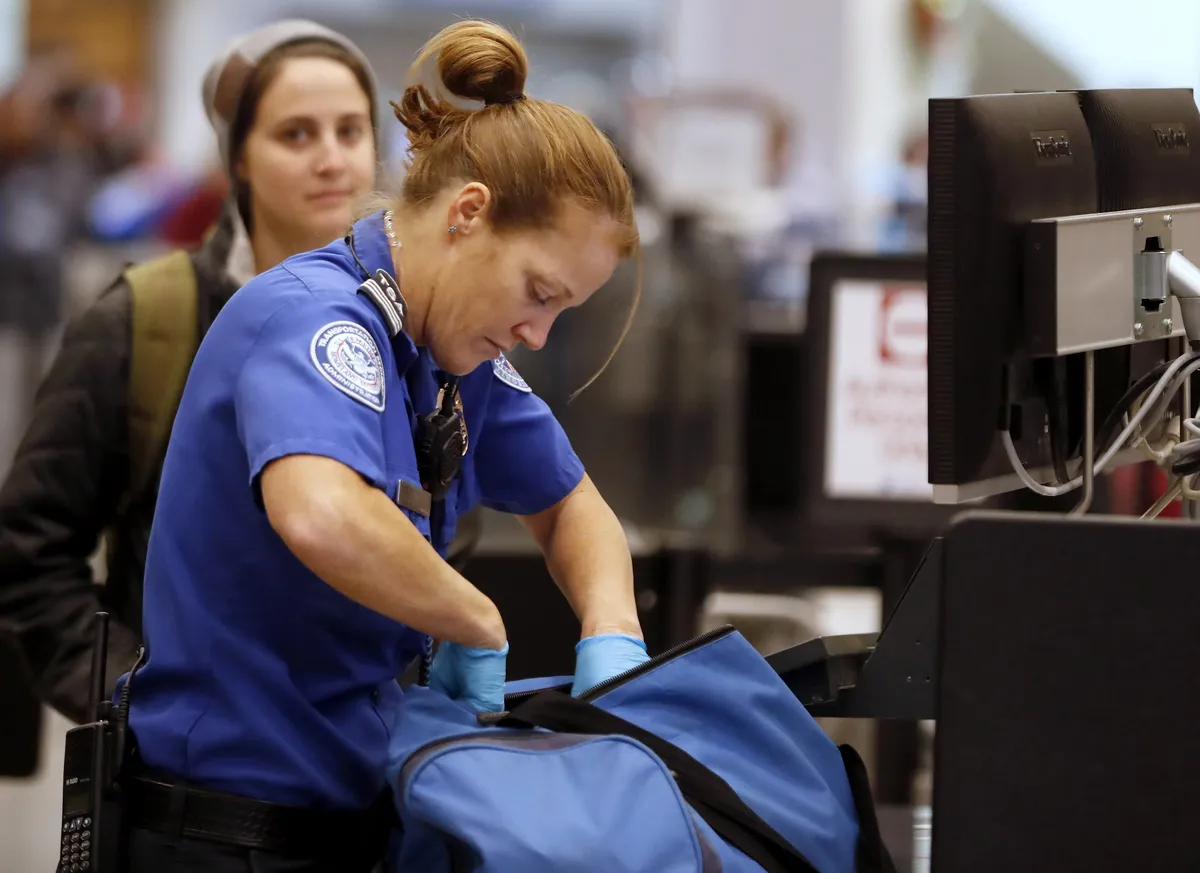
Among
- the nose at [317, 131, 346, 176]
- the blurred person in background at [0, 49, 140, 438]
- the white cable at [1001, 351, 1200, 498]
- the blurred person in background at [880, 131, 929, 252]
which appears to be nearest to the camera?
the white cable at [1001, 351, 1200, 498]

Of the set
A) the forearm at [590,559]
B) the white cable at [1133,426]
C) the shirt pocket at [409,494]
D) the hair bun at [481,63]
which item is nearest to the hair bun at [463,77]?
the hair bun at [481,63]

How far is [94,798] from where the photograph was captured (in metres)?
1.56

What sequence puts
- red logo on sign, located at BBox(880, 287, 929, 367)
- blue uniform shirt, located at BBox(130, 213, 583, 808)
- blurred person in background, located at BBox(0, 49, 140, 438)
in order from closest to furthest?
blue uniform shirt, located at BBox(130, 213, 583, 808) < red logo on sign, located at BBox(880, 287, 929, 367) < blurred person in background, located at BBox(0, 49, 140, 438)

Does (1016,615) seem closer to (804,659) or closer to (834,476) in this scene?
(804,659)

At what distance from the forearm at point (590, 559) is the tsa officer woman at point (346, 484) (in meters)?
0.10

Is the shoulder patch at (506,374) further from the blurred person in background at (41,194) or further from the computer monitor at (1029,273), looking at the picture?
the blurred person in background at (41,194)

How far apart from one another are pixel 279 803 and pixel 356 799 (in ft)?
0.27

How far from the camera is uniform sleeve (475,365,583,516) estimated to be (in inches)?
73.6

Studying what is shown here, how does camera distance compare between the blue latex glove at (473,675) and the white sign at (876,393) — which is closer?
the blue latex glove at (473,675)

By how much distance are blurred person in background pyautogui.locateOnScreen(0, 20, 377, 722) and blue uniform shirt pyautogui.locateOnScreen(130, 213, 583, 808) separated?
1.81 feet

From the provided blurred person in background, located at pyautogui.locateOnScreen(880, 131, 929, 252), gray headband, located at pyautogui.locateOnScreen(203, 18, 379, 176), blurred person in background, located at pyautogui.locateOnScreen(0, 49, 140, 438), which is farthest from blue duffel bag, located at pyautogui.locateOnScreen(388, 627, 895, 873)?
blurred person in background, located at pyautogui.locateOnScreen(0, 49, 140, 438)

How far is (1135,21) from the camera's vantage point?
12.1 m

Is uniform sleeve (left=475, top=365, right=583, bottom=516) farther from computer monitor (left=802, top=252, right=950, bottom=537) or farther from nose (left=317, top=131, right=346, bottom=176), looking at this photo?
computer monitor (left=802, top=252, right=950, bottom=537)

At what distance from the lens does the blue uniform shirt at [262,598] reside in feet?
4.99
